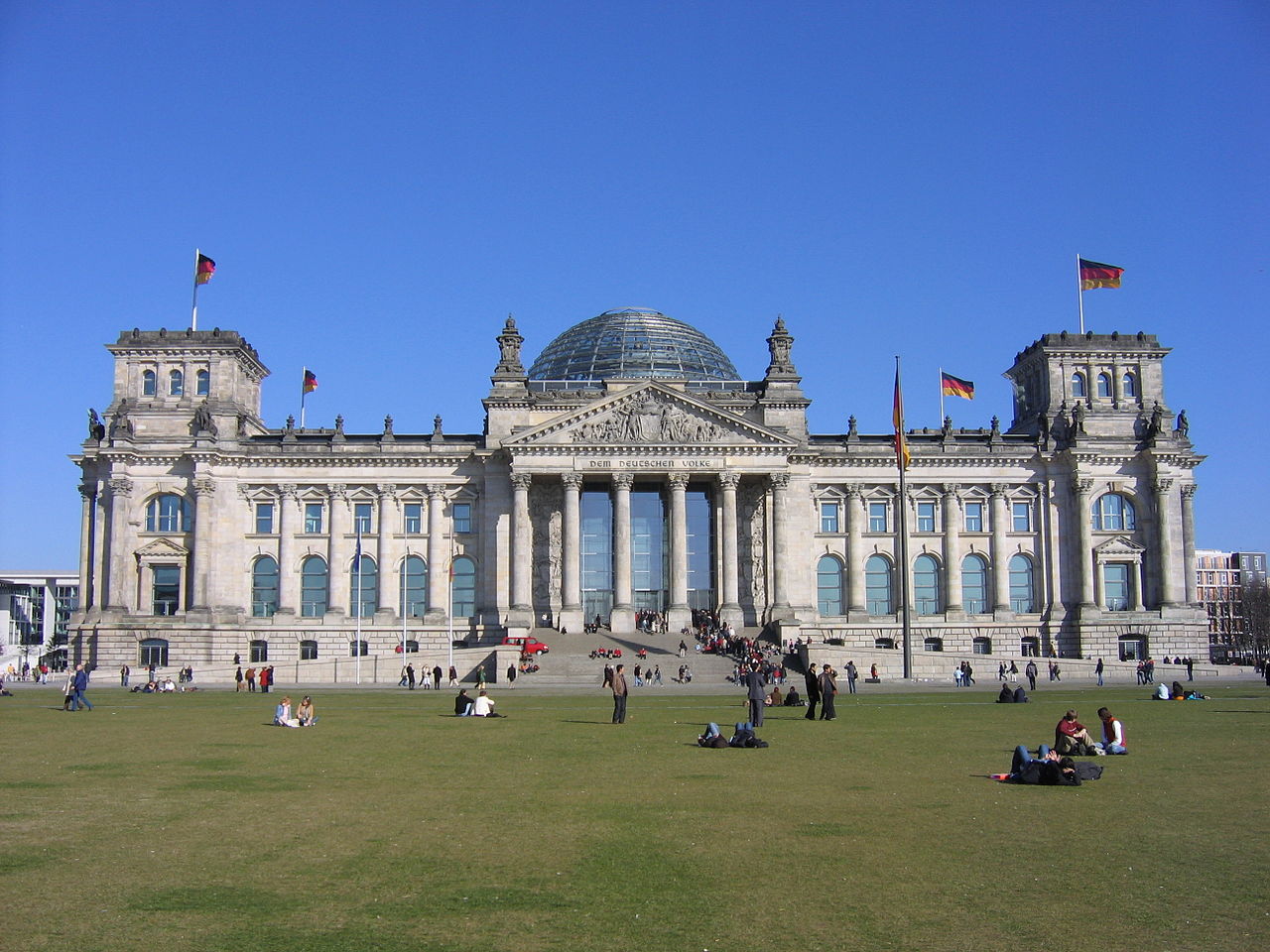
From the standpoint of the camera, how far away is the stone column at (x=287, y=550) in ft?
301

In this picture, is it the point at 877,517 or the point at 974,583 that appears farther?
the point at 974,583

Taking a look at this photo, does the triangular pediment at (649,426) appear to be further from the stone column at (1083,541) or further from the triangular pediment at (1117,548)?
the triangular pediment at (1117,548)

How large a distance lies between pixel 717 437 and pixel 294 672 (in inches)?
1274

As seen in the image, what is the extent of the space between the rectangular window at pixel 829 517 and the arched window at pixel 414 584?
29610 mm

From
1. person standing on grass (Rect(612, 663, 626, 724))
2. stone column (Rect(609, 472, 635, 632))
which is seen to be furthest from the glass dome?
person standing on grass (Rect(612, 663, 626, 724))

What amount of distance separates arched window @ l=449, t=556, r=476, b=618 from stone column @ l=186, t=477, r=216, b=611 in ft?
57.4

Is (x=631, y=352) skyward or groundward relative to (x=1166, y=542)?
skyward

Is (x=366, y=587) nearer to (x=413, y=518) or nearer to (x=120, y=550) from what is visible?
(x=413, y=518)

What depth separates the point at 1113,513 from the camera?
9419 cm

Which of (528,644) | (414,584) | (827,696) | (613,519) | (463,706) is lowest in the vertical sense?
(463,706)

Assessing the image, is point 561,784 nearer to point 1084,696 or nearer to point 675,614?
point 1084,696

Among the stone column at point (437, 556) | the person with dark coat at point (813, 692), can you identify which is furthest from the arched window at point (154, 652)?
the person with dark coat at point (813, 692)

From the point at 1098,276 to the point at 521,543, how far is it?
44.6 metres

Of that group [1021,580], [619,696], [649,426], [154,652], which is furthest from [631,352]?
[619,696]
